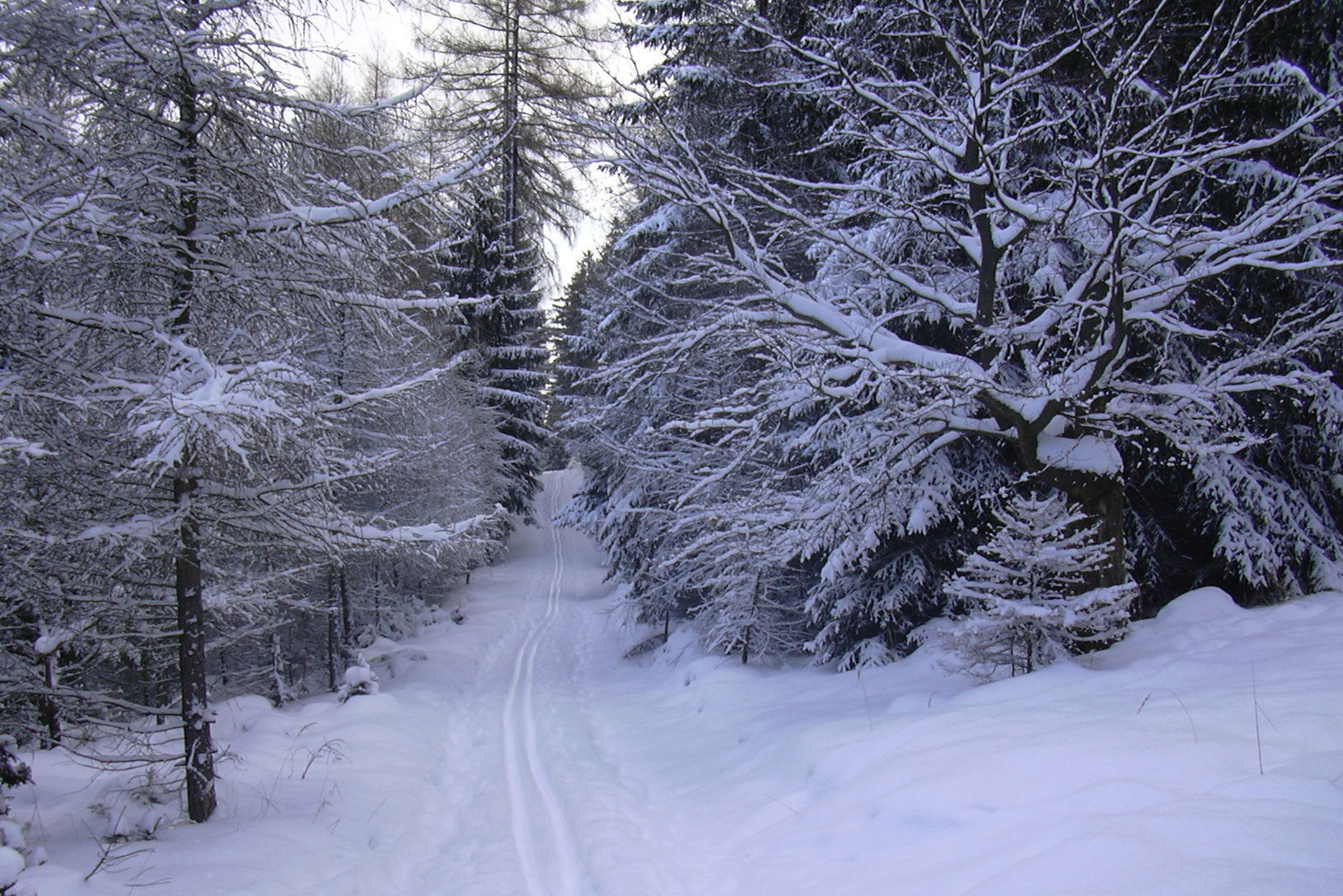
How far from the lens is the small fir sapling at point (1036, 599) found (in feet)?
18.4

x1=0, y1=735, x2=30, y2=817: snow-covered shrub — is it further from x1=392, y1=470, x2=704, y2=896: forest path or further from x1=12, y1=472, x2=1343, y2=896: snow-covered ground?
x1=392, y1=470, x2=704, y2=896: forest path

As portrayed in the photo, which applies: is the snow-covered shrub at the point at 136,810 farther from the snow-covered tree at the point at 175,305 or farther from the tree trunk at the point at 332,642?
the tree trunk at the point at 332,642

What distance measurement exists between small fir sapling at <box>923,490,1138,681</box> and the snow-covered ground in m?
0.35

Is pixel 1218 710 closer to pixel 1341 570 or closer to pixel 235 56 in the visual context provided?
pixel 1341 570

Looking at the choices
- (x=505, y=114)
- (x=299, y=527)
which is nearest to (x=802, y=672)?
(x=299, y=527)

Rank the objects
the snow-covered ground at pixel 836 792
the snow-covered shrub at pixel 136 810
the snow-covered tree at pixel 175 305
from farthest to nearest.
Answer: the snow-covered shrub at pixel 136 810 < the snow-covered tree at pixel 175 305 < the snow-covered ground at pixel 836 792

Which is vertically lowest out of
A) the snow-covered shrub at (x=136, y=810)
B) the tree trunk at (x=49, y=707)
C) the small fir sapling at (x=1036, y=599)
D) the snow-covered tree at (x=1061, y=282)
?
the snow-covered shrub at (x=136, y=810)

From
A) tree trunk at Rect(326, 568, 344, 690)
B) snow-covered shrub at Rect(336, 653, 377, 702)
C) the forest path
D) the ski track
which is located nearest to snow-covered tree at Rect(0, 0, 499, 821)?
the forest path

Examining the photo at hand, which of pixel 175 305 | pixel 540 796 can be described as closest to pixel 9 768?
pixel 175 305

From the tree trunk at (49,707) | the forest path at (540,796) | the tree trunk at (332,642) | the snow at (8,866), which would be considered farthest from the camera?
the tree trunk at (332,642)

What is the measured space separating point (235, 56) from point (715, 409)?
4.91m

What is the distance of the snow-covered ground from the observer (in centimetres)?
336

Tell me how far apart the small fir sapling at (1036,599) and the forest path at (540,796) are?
3291 millimetres

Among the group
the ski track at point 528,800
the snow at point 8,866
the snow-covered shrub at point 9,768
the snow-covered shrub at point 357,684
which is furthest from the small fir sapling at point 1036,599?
the snow-covered shrub at point 357,684
